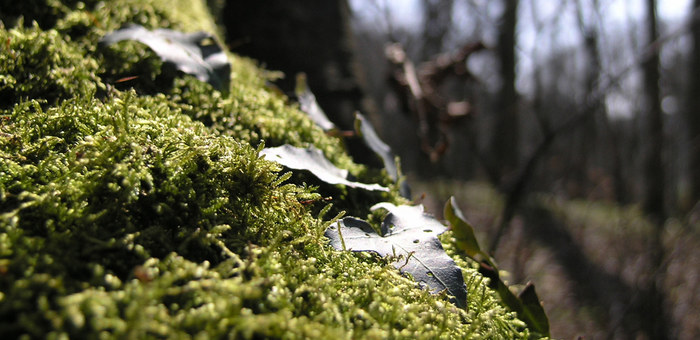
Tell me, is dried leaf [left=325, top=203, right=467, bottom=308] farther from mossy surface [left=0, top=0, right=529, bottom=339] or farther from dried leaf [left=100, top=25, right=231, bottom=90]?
dried leaf [left=100, top=25, right=231, bottom=90]

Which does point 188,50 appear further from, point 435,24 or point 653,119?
point 435,24

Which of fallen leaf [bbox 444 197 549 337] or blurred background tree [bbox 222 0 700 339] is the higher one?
blurred background tree [bbox 222 0 700 339]

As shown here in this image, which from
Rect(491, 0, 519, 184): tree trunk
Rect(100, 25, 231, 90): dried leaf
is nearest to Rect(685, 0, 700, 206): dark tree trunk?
Rect(491, 0, 519, 184): tree trunk

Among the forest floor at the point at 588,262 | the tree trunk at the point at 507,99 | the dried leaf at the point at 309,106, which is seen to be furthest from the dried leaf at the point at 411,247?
the tree trunk at the point at 507,99

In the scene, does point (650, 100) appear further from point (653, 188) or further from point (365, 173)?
point (365, 173)

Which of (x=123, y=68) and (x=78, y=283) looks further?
(x=123, y=68)

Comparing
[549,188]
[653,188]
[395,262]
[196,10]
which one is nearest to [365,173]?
[395,262]

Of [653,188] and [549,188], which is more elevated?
[549,188]
